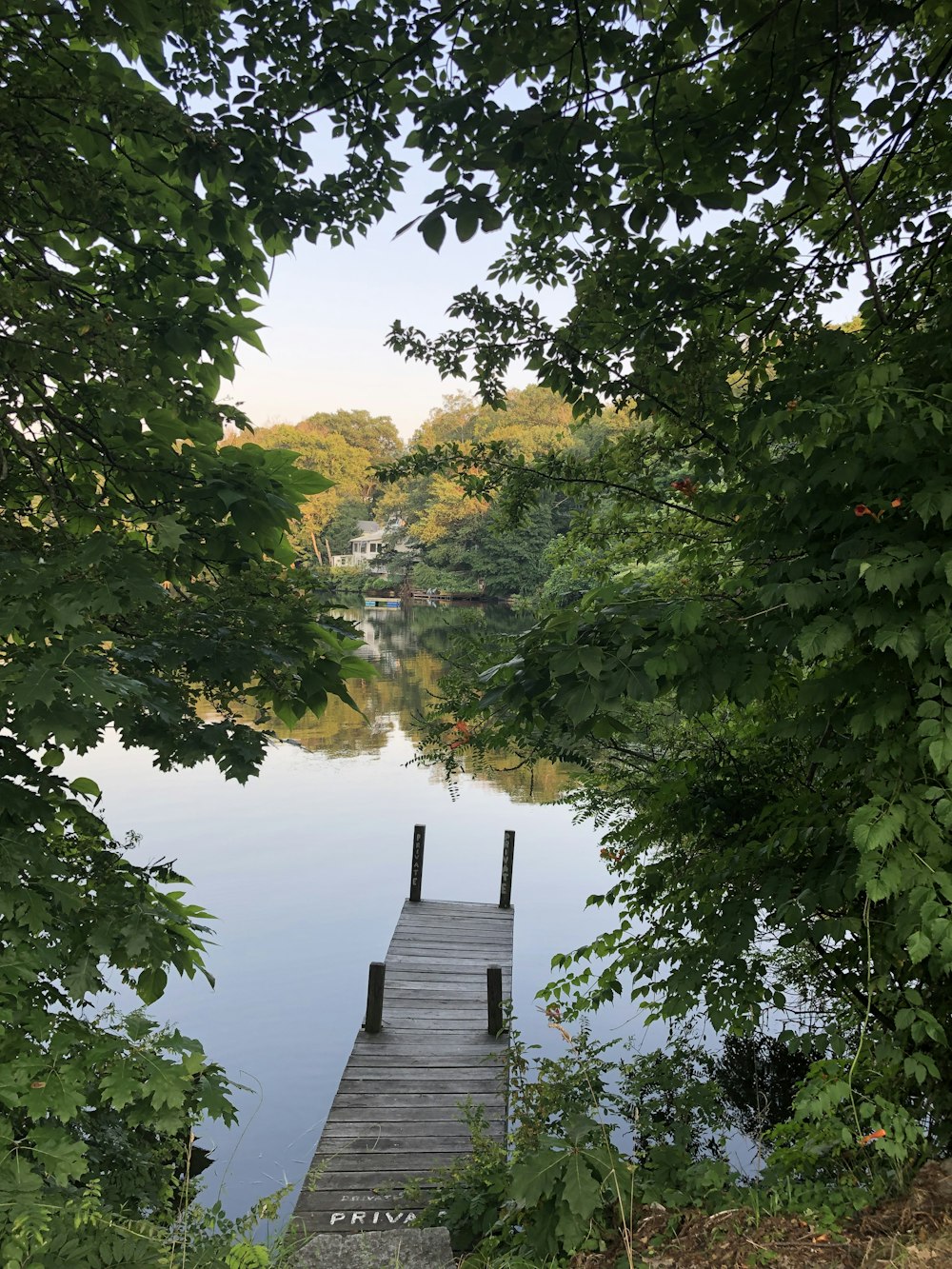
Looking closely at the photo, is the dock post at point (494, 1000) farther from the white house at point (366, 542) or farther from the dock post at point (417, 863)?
the white house at point (366, 542)

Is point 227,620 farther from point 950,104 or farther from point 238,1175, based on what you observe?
point 238,1175

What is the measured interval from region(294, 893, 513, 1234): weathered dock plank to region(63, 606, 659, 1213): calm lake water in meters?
0.80

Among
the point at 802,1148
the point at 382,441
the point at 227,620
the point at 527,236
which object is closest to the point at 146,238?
the point at 227,620

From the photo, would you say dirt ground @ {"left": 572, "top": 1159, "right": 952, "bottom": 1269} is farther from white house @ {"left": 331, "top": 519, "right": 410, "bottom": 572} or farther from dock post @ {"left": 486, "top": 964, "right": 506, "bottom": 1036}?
white house @ {"left": 331, "top": 519, "right": 410, "bottom": 572}

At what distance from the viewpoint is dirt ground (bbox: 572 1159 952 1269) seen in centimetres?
254

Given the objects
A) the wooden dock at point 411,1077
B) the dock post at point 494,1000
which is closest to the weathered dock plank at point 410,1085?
the wooden dock at point 411,1077

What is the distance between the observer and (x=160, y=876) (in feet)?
10.4

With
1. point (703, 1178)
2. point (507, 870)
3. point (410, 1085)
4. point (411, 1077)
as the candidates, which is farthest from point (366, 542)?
point (703, 1178)

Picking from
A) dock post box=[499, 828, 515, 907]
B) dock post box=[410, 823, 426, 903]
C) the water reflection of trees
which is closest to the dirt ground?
the water reflection of trees

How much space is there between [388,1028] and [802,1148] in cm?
581

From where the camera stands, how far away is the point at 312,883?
49.2 feet

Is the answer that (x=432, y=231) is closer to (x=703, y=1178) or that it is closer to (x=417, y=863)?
(x=703, y=1178)

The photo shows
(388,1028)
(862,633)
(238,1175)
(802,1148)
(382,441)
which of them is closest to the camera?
(862,633)

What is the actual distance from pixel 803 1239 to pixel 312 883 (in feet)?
43.2
